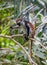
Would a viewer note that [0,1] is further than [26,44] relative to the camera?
Yes

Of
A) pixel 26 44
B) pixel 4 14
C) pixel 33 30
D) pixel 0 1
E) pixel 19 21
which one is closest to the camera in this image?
pixel 33 30

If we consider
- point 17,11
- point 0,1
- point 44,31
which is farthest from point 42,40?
point 0,1

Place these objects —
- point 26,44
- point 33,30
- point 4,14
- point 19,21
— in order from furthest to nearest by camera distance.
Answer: point 4,14
point 26,44
point 19,21
point 33,30

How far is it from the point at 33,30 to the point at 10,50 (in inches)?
16.0

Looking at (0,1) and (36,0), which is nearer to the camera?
(36,0)

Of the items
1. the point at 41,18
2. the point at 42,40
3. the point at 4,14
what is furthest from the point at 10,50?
the point at 4,14

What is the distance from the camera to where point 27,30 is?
114 cm

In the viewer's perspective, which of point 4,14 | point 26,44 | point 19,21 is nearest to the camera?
point 19,21

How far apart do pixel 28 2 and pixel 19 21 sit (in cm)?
10

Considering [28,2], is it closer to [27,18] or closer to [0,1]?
[27,18]

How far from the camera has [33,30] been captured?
3.56ft

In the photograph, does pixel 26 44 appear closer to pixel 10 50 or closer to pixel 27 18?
pixel 10 50

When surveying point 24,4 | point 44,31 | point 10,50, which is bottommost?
point 10,50

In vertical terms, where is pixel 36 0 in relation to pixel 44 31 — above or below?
above
